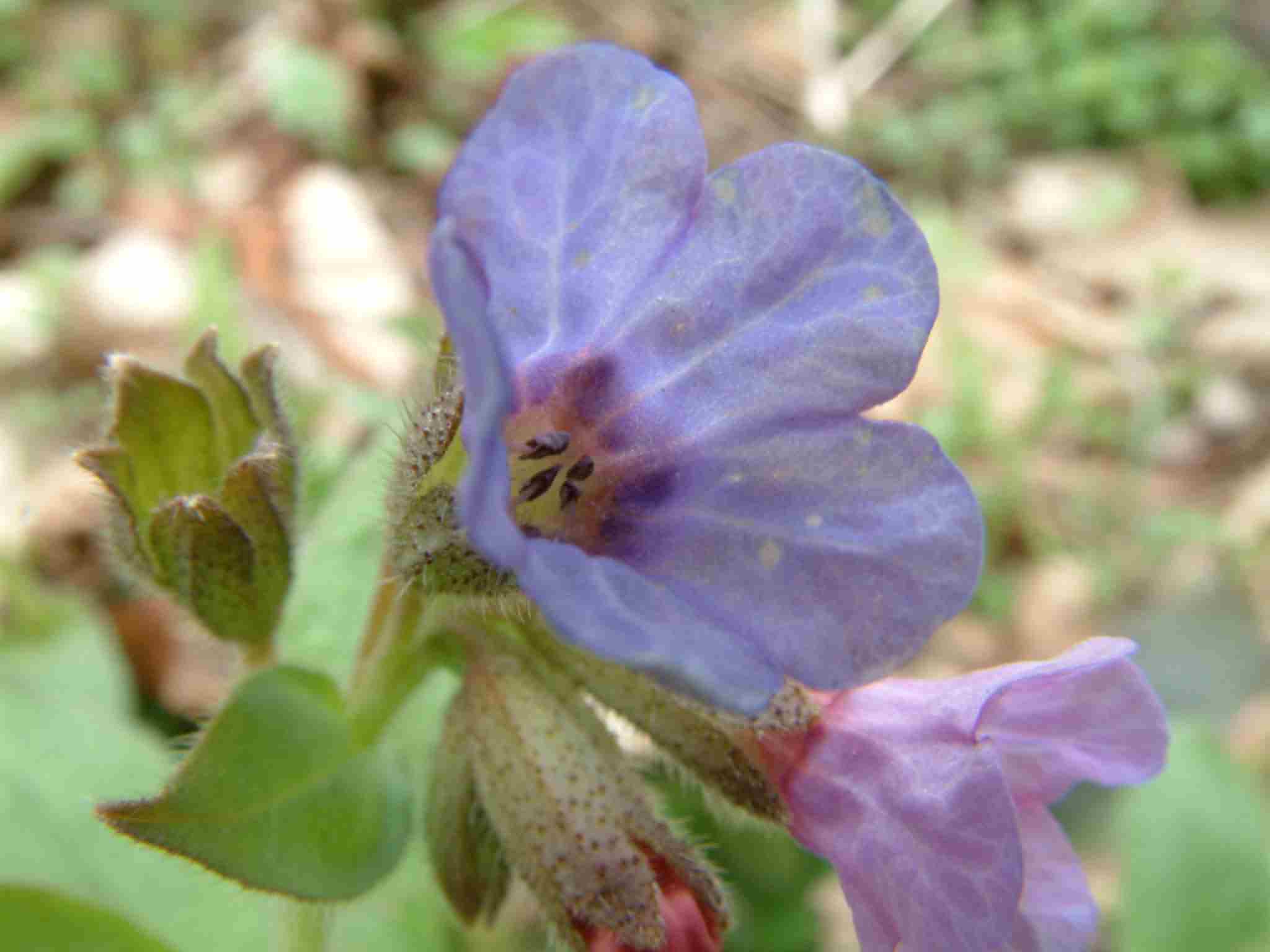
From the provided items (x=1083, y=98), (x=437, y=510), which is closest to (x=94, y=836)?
(x=437, y=510)

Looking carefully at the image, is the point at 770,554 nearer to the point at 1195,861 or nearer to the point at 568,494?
the point at 568,494

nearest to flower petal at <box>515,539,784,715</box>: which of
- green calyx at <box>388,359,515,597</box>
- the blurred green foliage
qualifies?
green calyx at <box>388,359,515,597</box>

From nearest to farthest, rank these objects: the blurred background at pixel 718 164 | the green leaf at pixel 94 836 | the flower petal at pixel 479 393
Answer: the flower petal at pixel 479 393 < the green leaf at pixel 94 836 < the blurred background at pixel 718 164

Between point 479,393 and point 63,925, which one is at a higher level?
point 479,393

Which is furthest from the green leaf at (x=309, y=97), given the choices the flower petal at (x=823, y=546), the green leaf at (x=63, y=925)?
the flower petal at (x=823, y=546)

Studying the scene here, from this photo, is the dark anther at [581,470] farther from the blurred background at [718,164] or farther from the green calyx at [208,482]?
the green calyx at [208,482]

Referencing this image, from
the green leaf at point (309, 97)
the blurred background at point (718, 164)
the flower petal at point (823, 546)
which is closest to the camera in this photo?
the flower petal at point (823, 546)

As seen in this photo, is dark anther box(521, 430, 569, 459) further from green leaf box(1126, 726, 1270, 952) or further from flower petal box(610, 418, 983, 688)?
green leaf box(1126, 726, 1270, 952)
